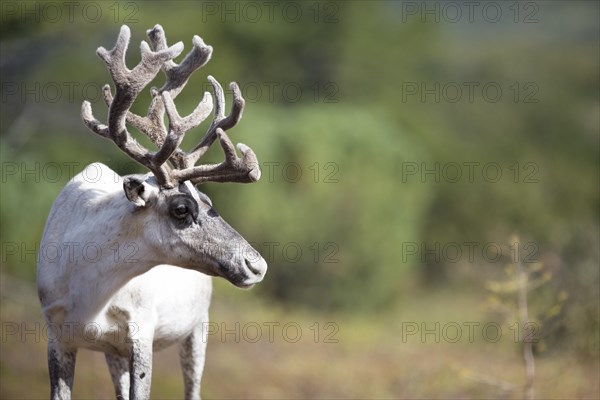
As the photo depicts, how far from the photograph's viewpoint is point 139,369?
6742mm

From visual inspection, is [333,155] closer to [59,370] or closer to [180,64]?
[180,64]

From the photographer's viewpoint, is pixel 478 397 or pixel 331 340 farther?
pixel 331 340

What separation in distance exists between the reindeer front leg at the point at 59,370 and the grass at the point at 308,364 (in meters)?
3.52

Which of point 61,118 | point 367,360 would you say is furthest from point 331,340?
point 61,118

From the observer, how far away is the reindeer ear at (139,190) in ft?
20.9

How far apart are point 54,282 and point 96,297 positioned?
0.42 metres

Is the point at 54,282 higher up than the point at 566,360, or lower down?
higher up

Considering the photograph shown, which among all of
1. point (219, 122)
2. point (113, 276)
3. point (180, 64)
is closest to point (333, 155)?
point (180, 64)

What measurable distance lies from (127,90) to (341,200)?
63.7 feet

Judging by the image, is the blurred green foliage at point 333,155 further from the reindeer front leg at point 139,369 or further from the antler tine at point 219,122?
the reindeer front leg at point 139,369

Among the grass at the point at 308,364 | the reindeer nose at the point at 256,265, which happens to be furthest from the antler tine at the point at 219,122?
the grass at the point at 308,364

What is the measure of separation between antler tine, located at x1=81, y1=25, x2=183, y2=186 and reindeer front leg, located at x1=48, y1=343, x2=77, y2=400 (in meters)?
1.49

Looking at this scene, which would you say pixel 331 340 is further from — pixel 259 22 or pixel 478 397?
pixel 259 22

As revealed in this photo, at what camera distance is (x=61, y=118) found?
18.4 meters
